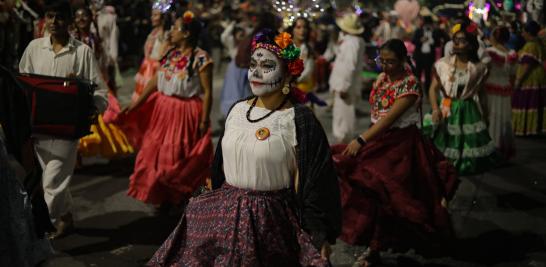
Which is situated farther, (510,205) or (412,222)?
(510,205)

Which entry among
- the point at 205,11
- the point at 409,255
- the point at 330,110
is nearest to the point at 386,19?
the point at 330,110

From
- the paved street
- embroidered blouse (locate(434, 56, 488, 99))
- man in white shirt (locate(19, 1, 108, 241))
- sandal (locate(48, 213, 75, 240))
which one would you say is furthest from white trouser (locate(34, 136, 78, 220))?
embroidered blouse (locate(434, 56, 488, 99))

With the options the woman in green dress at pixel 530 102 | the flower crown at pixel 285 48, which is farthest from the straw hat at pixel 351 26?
the flower crown at pixel 285 48

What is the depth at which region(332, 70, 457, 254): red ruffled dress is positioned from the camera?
18.4 ft

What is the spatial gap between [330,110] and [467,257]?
7.73 m

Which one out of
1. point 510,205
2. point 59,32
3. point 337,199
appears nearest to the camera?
point 337,199

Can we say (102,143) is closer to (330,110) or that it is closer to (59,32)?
(59,32)

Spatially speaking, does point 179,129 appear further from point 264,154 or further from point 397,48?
point 264,154

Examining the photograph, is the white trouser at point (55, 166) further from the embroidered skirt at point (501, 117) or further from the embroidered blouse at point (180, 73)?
the embroidered skirt at point (501, 117)

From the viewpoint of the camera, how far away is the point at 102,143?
27.5 ft

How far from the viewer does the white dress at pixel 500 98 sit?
948 centimetres

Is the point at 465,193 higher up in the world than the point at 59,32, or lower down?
lower down

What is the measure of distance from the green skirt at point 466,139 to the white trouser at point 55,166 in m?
4.05

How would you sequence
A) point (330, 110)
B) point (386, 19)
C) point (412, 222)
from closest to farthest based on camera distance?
point (412, 222) < point (330, 110) < point (386, 19)
